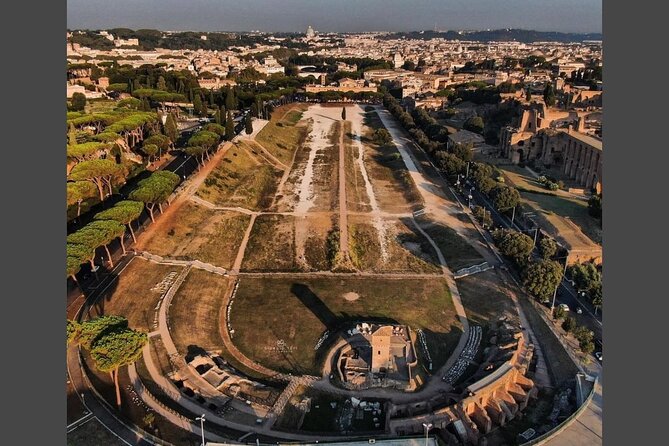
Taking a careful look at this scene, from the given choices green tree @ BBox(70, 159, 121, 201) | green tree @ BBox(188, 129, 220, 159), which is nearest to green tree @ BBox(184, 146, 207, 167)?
green tree @ BBox(188, 129, 220, 159)

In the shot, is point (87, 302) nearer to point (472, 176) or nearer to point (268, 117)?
point (472, 176)

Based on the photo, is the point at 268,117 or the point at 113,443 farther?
the point at 268,117

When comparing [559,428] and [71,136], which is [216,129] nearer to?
[71,136]

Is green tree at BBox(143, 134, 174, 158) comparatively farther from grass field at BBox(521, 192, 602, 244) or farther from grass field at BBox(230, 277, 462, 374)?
grass field at BBox(521, 192, 602, 244)

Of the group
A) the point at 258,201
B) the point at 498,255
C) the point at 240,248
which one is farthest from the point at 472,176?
the point at 240,248

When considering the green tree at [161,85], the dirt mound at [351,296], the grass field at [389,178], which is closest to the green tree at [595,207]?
the grass field at [389,178]

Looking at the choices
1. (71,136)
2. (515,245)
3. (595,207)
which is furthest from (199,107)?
(595,207)
